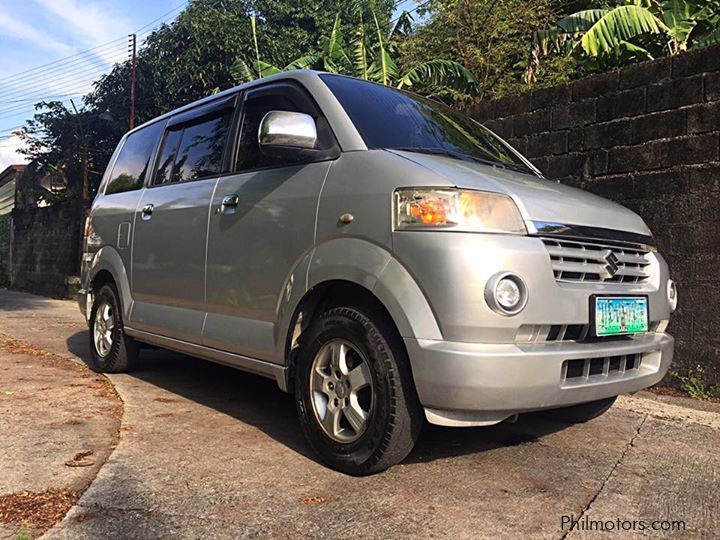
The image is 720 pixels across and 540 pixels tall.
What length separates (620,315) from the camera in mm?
2791

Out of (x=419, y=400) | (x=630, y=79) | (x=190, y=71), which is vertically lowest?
(x=419, y=400)

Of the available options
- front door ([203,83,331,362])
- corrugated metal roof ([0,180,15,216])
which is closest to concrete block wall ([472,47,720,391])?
front door ([203,83,331,362])

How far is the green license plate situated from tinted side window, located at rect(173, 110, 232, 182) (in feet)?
7.63

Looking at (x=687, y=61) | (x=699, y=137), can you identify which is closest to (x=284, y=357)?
(x=699, y=137)

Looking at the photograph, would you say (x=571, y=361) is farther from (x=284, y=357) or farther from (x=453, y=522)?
(x=284, y=357)

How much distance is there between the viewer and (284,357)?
10.4 ft

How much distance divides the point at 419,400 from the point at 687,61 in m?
3.55

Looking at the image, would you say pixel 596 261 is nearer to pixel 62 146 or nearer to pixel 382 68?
pixel 382 68

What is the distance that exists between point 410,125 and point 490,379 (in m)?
1.57

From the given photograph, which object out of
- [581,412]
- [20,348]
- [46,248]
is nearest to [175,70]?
[46,248]

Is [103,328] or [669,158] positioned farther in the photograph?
[103,328]

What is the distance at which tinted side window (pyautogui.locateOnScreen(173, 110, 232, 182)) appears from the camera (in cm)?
392

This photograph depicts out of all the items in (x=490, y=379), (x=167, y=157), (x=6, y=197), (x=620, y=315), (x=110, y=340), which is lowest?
(x=110, y=340)

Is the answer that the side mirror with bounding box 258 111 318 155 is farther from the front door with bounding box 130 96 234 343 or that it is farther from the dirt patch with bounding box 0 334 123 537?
the dirt patch with bounding box 0 334 123 537
